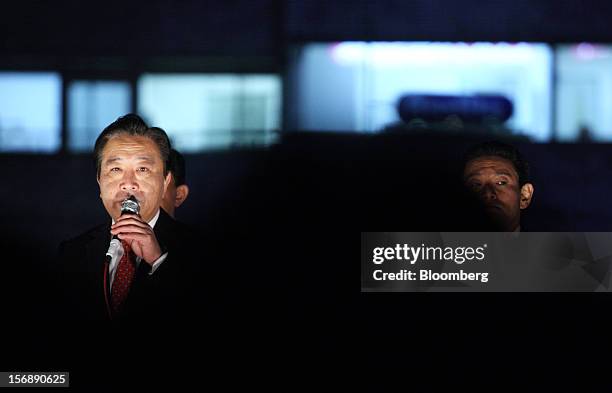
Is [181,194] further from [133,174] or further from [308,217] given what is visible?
[308,217]

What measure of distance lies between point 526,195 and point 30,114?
197 cm

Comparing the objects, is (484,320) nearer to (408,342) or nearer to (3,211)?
(408,342)

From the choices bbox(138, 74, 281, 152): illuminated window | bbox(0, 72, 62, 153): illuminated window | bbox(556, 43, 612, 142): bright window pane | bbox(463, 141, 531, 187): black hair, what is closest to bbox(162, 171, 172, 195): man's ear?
bbox(138, 74, 281, 152): illuminated window

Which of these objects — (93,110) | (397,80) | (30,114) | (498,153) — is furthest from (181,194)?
(498,153)

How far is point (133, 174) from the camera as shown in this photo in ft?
10.2

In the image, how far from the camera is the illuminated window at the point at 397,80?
3213 millimetres

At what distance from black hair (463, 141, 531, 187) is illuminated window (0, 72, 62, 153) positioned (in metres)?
1.60

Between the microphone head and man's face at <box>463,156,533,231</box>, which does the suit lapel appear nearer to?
the microphone head

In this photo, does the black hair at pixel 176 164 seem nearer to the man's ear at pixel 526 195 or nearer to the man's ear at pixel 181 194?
the man's ear at pixel 181 194

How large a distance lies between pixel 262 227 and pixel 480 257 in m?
0.87

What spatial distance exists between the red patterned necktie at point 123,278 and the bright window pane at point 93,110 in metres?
0.45

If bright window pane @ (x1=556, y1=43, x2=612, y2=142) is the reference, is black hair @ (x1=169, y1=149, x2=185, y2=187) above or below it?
below

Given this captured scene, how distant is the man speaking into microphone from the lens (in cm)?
309

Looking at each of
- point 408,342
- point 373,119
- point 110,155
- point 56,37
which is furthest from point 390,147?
point 56,37
